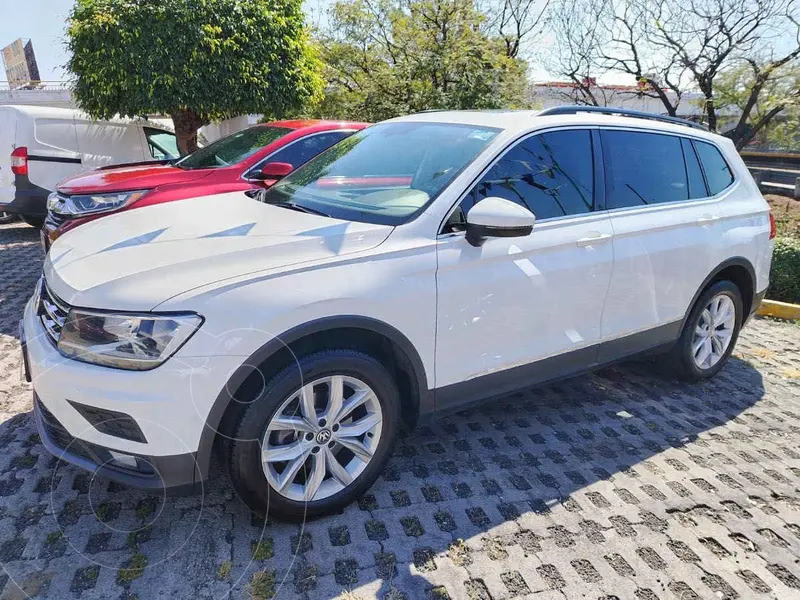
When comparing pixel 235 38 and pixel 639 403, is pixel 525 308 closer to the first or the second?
pixel 639 403

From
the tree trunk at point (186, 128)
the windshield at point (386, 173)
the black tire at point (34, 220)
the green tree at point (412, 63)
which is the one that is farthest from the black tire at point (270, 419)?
the green tree at point (412, 63)

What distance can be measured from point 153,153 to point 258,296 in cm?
818

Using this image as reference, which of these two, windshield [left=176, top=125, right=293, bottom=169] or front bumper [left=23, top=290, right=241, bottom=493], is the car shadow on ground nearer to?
front bumper [left=23, top=290, right=241, bottom=493]

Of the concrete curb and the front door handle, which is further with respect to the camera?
the concrete curb

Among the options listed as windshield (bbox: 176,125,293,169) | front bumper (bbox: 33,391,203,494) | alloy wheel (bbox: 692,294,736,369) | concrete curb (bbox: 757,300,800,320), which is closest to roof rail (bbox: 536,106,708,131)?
alloy wheel (bbox: 692,294,736,369)

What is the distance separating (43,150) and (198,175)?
12.7 feet

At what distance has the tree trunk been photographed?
345 inches

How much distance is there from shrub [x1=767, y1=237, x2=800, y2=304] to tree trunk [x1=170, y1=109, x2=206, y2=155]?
7.90 metres

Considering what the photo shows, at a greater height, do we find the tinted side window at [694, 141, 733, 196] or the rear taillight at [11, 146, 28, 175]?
the tinted side window at [694, 141, 733, 196]

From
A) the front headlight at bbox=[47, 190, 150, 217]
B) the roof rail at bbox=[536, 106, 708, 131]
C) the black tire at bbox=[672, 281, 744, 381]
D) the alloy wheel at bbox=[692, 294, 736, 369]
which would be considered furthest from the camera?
the front headlight at bbox=[47, 190, 150, 217]

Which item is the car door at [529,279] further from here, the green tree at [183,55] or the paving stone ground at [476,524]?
the green tree at [183,55]

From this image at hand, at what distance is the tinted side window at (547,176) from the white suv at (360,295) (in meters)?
0.01

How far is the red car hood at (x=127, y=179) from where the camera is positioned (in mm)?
5074

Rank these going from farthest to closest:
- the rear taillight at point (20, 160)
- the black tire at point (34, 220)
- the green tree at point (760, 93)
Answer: the green tree at point (760, 93), the black tire at point (34, 220), the rear taillight at point (20, 160)
